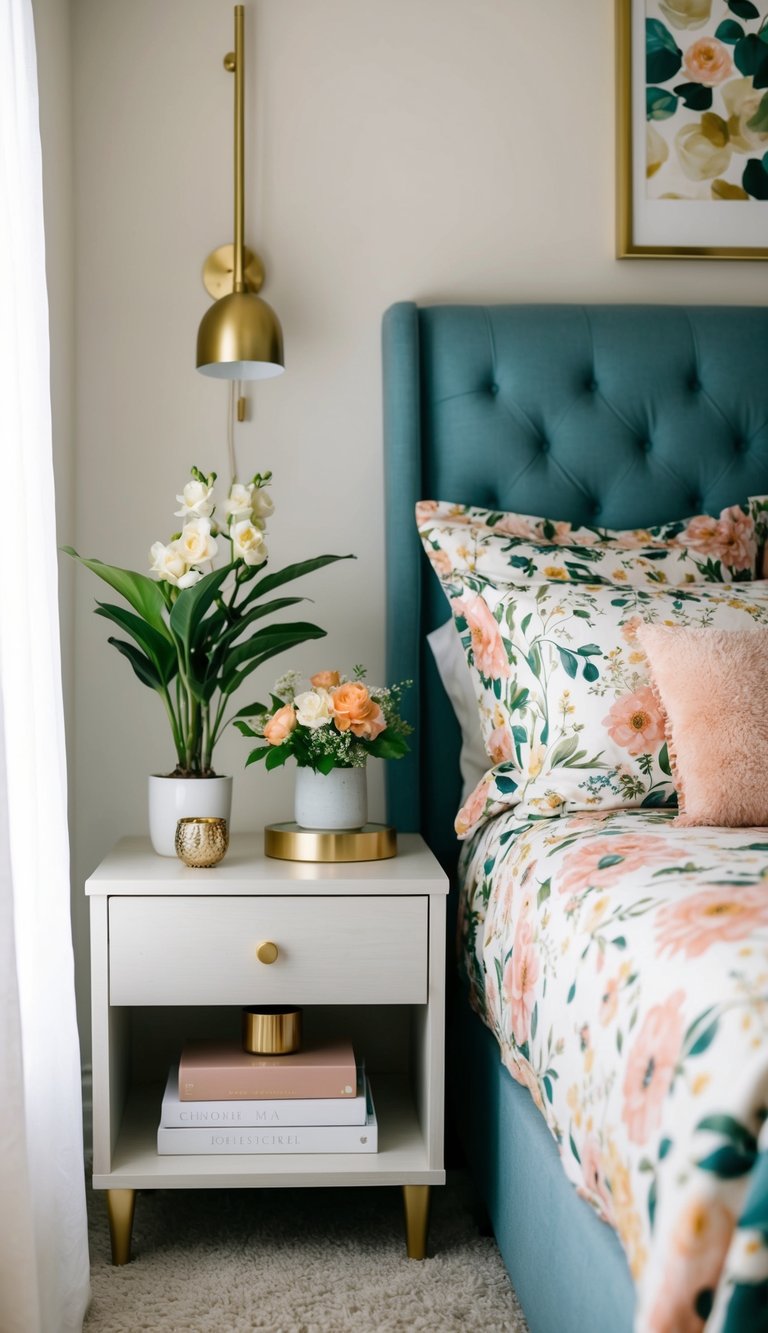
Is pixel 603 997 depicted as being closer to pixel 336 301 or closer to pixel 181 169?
pixel 336 301

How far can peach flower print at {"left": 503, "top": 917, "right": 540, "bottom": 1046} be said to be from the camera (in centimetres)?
135

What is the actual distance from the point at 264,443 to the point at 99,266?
446mm

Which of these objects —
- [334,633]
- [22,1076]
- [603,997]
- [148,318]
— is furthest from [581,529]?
[22,1076]

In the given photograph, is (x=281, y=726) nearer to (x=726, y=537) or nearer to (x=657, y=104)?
(x=726, y=537)

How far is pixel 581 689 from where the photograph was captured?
1.67 metres

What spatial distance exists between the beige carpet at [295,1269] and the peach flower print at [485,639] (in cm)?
88

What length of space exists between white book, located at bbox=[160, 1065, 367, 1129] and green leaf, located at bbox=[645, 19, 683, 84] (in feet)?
6.34

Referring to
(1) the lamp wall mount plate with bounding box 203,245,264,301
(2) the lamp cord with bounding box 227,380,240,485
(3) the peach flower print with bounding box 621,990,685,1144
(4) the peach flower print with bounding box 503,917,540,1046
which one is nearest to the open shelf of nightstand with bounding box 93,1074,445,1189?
(4) the peach flower print with bounding box 503,917,540,1046

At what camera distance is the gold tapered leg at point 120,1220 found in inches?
65.3

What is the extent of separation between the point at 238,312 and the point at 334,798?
850 millimetres

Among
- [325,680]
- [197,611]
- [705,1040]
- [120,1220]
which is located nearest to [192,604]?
[197,611]

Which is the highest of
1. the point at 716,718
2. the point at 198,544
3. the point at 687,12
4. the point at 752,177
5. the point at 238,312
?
the point at 687,12

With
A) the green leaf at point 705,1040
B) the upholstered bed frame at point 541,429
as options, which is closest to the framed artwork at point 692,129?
the upholstered bed frame at point 541,429

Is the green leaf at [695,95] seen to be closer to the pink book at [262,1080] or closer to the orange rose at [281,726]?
the orange rose at [281,726]
